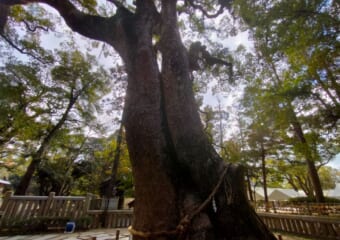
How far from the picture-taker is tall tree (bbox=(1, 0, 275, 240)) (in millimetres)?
1428

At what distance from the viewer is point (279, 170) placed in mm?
15516

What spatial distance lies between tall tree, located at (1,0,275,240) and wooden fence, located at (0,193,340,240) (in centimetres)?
527

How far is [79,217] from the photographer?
550 cm

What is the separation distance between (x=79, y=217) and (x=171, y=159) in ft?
18.4

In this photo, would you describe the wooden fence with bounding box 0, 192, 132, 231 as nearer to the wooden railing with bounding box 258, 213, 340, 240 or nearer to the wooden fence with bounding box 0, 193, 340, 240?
the wooden fence with bounding box 0, 193, 340, 240

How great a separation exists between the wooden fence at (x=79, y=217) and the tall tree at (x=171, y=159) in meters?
5.27

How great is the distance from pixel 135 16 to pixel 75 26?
97 cm

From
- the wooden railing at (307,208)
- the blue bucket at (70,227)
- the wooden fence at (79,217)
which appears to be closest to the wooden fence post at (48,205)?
the wooden fence at (79,217)

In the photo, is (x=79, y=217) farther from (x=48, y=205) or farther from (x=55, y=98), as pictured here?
(x=55, y=98)

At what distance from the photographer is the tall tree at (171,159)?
4.68 feet

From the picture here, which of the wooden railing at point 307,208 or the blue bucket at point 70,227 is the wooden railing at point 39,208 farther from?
the wooden railing at point 307,208

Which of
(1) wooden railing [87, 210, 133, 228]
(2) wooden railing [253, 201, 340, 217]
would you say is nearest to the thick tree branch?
(1) wooden railing [87, 210, 133, 228]

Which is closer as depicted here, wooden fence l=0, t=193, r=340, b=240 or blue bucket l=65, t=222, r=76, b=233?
wooden fence l=0, t=193, r=340, b=240

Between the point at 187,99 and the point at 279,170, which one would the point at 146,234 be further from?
the point at 279,170
